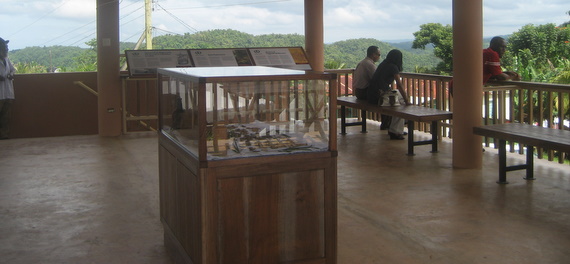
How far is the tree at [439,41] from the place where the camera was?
26.9m

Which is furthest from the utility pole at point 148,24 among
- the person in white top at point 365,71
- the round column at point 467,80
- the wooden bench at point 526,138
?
the wooden bench at point 526,138

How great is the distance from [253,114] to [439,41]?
25102 millimetres

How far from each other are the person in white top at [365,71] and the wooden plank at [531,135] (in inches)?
112

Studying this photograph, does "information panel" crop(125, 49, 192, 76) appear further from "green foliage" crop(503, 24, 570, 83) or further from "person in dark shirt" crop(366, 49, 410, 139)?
"green foliage" crop(503, 24, 570, 83)

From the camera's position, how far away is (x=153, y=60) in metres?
10.1

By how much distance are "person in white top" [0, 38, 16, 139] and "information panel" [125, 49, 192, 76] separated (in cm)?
189

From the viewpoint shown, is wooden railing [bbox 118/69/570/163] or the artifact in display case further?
wooden railing [bbox 118/69/570/163]

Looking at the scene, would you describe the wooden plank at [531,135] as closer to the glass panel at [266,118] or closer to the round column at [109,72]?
the glass panel at [266,118]

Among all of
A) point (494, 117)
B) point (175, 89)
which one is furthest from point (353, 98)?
point (175, 89)

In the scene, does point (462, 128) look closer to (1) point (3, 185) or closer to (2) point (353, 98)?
(2) point (353, 98)

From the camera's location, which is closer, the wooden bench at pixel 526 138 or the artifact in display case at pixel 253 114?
the artifact in display case at pixel 253 114

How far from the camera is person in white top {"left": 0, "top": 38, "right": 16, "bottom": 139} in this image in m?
10.2

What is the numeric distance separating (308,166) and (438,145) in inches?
211

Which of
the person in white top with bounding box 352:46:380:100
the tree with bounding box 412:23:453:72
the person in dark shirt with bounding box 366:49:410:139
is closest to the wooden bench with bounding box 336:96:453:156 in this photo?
the person in dark shirt with bounding box 366:49:410:139
